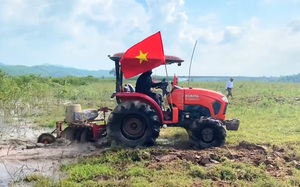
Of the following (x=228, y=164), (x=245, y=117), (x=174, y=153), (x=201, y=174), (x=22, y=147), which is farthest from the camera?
(x=245, y=117)

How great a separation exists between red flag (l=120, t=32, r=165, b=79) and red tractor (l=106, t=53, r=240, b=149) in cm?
32

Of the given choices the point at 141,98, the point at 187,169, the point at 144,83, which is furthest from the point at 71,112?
the point at 187,169

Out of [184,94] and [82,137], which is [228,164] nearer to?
[184,94]

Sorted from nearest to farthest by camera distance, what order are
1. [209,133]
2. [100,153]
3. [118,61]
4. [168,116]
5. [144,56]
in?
1. [100,153]
2. [144,56]
3. [209,133]
4. [118,61]
5. [168,116]

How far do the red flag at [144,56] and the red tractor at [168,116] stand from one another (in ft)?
Answer: 1.05

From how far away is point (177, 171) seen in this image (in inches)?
277

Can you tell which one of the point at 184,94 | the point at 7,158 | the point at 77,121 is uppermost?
the point at 184,94

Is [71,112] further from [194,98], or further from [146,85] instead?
[194,98]

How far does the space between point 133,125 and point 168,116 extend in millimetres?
876

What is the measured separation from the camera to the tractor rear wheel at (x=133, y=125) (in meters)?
9.00

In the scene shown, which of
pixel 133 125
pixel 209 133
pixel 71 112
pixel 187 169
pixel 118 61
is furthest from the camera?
pixel 71 112

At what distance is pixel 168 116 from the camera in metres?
9.52

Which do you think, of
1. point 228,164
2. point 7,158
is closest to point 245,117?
point 228,164

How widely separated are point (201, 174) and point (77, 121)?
155 inches
